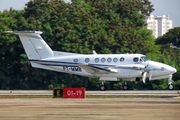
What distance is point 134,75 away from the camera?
26859 mm

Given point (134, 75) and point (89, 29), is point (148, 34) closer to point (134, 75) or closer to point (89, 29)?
point (89, 29)

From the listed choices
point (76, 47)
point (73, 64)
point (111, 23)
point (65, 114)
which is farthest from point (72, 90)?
point (111, 23)

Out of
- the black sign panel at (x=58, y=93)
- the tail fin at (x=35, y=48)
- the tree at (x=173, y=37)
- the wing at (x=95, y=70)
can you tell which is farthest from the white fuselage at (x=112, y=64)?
the tree at (x=173, y=37)

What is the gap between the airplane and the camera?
26.5 m

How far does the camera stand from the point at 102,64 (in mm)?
27719

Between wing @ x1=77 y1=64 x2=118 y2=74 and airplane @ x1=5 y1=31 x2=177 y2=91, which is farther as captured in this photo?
airplane @ x1=5 y1=31 x2=177 y2=91

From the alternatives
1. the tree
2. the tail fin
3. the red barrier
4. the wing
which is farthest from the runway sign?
the tree

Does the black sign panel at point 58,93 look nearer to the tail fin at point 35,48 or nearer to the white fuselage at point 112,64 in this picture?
the white fuselage at point 112,64

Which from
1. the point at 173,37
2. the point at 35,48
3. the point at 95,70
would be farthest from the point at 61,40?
the point at 173,37

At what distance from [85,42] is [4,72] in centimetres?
1075

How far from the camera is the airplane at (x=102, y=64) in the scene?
2650 cm

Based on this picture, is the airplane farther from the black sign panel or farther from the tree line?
the tree line

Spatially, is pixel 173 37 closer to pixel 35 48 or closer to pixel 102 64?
pixel 102 64

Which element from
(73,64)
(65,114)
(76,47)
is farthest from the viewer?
(76,47)
